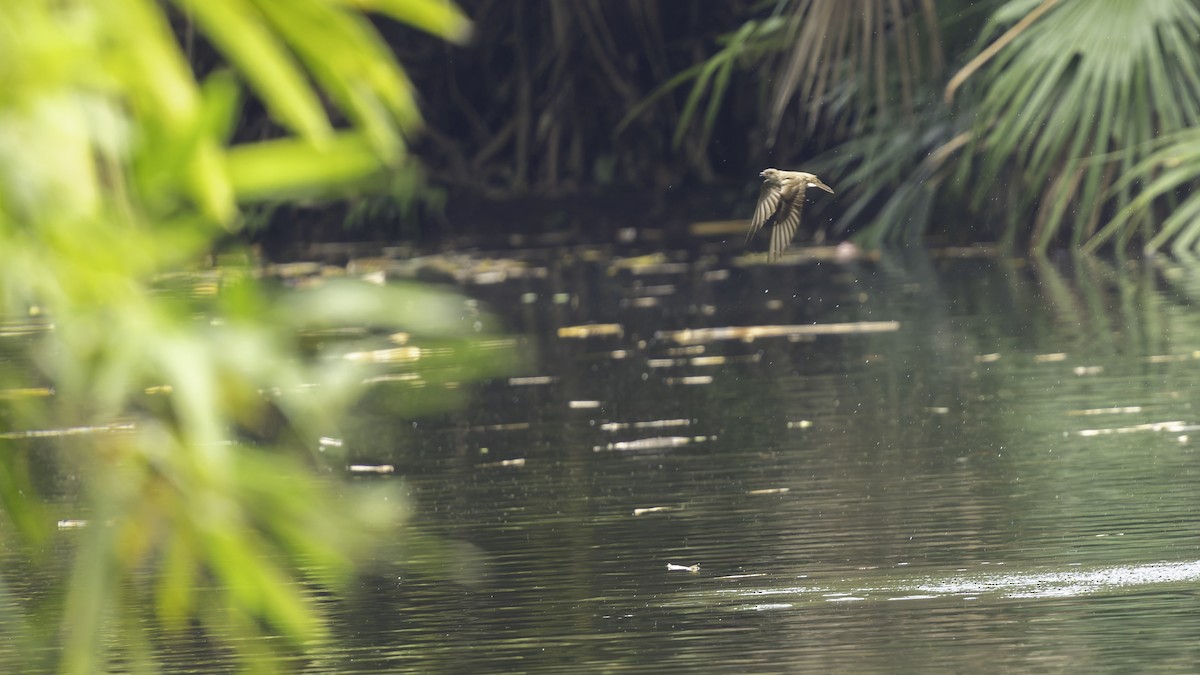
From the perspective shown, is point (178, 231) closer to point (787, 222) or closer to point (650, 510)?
point (650, 510)

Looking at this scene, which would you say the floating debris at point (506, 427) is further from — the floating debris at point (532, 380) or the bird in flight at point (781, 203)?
the bird in flight at point (781, 203)

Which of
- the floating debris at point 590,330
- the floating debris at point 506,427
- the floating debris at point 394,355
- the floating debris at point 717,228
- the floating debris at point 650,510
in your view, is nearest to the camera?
the floating debris at point 650,510

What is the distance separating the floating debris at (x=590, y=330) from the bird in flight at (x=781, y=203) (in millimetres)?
1119

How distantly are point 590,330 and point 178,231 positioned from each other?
6.07 meters

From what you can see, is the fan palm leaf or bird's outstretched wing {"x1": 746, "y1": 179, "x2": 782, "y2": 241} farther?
the fan palm leaf

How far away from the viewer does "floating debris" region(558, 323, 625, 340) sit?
7.09 meters

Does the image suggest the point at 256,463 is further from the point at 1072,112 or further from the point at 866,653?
the point at 1072,112

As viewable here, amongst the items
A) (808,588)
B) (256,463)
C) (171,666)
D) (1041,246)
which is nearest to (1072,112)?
(1041,246)

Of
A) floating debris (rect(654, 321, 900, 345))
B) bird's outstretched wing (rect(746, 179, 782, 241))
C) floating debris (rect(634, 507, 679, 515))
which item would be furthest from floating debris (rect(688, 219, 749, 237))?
floating debris (rect(634, 507, 679, 515))

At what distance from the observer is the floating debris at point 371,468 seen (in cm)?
468

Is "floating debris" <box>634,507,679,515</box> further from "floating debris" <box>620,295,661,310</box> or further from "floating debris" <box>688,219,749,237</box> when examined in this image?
"floating debris" <box>688,219,749,237</box>

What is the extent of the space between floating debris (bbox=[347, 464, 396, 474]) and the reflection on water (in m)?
0.01

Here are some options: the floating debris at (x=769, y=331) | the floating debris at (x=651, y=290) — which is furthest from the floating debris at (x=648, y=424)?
the floating debris at (x=651, y=290)

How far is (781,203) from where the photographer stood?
18.5ft
